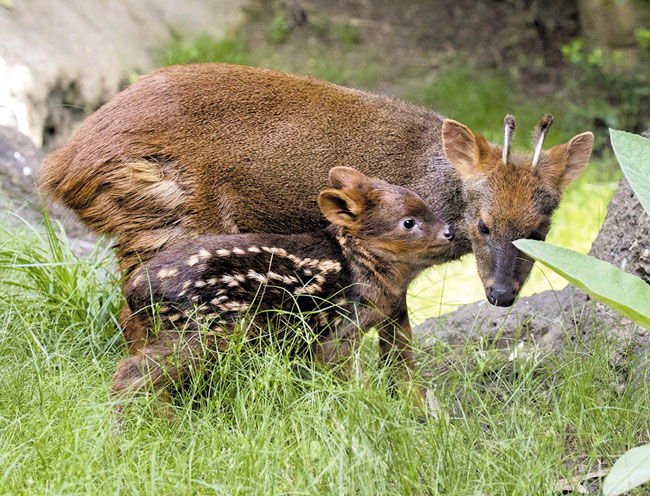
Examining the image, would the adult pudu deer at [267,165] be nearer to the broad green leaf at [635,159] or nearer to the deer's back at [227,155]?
the deer's back at [227,155]

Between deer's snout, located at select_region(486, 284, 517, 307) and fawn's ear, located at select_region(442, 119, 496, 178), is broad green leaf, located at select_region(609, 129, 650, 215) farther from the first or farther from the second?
fawn's ear, located at select_region(442, 119, 496, 178)

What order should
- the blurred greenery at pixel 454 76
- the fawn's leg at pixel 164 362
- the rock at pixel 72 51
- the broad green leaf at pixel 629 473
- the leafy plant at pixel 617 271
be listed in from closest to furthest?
the broad green leaf at pixel 629 473 → the leafy plant at pixel 617 271 → the fawn's leg at pixel 164 362 → the rock at pixel 72 51 → the blurred greenery at pixel 454 76

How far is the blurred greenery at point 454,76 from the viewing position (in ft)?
31.9

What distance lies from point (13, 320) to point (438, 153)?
2.44 metres

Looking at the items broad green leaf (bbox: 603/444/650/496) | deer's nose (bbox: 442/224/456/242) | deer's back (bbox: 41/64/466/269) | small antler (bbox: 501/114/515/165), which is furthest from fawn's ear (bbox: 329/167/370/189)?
broad green leaf (bbox: 603/444/650/496)

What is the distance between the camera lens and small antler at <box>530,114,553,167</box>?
13.5ft

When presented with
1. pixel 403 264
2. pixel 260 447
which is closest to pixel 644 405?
pixel 403 264

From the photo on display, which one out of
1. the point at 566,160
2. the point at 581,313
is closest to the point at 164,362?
the point at 581,313

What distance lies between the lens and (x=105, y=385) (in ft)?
12.4

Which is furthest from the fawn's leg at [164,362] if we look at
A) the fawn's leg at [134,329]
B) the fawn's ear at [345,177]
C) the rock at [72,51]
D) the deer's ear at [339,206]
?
the rock at [72,51]

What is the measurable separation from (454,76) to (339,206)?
259 inches

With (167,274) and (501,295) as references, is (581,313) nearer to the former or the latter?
(501,295)

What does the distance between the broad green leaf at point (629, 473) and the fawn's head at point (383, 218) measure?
161 cm

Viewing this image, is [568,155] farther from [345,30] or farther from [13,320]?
[345,30]
